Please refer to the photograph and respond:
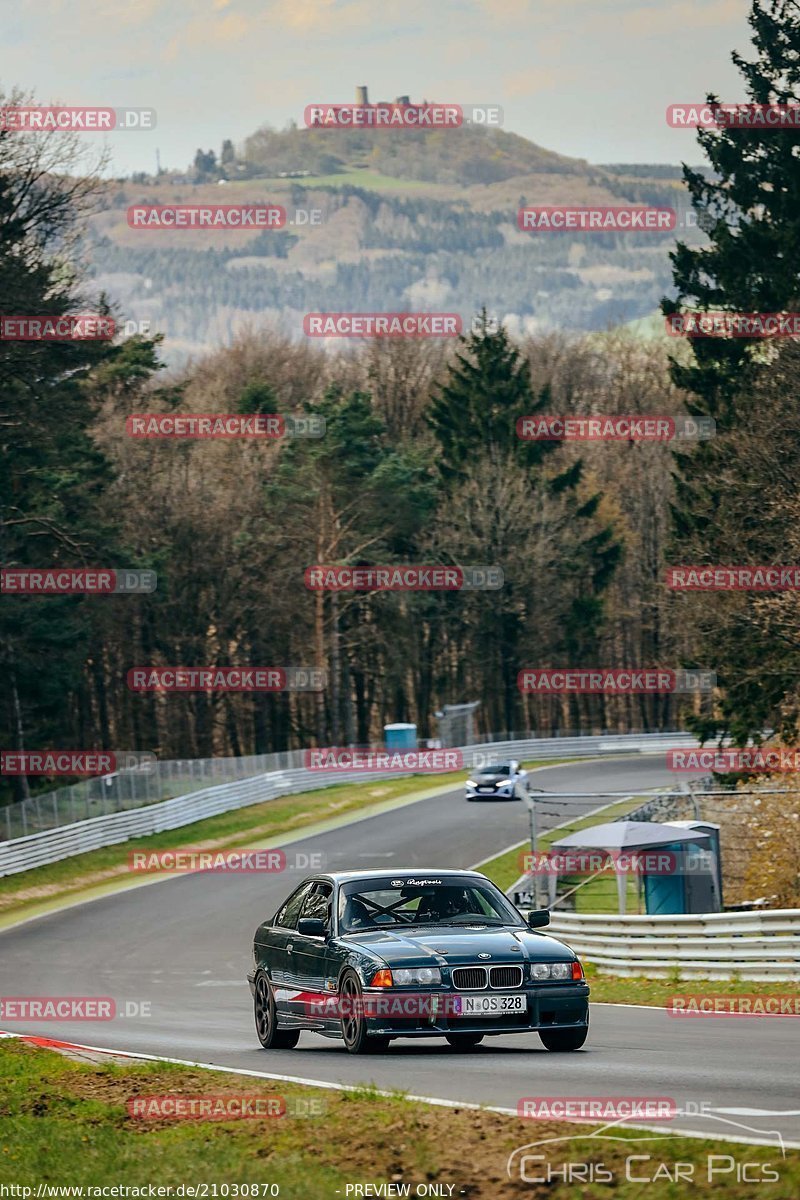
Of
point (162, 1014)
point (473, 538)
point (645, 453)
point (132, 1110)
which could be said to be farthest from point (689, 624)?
point (645, 453)

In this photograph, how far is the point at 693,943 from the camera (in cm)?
2230

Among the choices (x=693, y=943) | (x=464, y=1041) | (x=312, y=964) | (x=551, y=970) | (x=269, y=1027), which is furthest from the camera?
(x=693, y=943)

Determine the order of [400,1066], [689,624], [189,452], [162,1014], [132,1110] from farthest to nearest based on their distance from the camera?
[189,452] → [689,624] → [162,1014] → [400,1066] → [132,1110]

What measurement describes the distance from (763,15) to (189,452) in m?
35.7

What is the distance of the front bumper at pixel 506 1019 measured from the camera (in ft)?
41.0

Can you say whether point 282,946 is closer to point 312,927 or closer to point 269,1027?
point 269,1027

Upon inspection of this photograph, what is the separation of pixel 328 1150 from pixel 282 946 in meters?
5.88

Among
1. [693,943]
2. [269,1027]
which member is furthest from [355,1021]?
[693,943]

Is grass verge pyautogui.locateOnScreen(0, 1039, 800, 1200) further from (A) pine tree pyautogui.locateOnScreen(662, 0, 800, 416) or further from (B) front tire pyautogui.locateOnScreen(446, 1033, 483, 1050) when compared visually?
(A) pine tree pyautogui.locateOnScreen(662, 0, 800, 416)

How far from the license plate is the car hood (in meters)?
0.24

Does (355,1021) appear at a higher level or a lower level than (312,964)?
lower

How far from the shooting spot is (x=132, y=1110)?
10.6m


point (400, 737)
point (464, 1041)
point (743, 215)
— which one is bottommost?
point (400, 737)

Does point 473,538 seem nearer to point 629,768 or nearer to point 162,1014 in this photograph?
point 629,768
